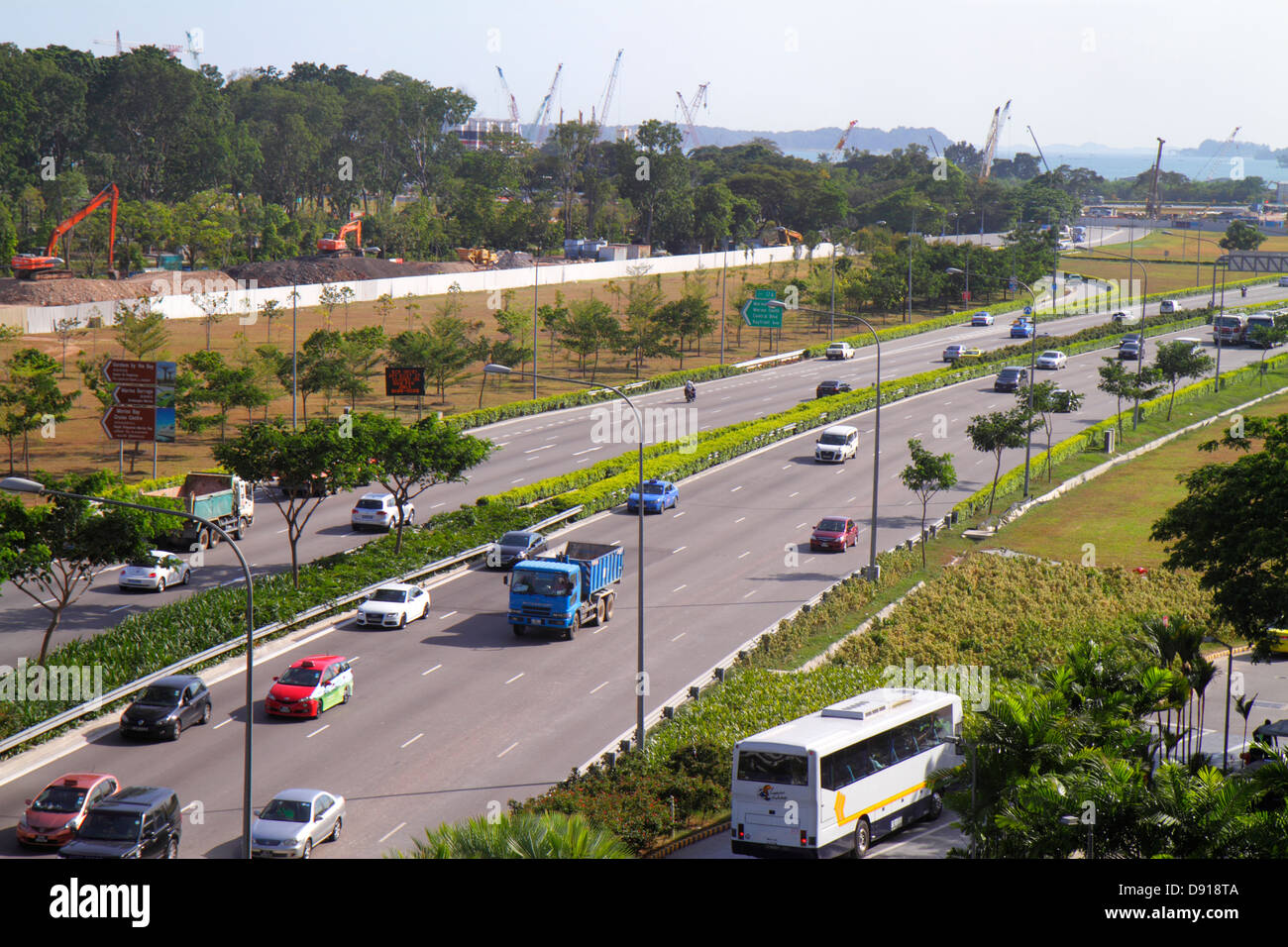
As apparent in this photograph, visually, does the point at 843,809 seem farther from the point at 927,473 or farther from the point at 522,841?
the point at 927,473

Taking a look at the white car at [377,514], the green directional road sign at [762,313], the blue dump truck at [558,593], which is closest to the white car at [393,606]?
the blue dump truck at [558,593]

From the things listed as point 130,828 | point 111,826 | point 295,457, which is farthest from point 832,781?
point 295,457

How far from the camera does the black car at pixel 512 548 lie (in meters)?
47.2

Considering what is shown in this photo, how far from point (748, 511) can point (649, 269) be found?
10199 cm

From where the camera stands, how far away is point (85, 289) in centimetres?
10825

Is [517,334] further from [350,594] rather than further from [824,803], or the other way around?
[824,803]

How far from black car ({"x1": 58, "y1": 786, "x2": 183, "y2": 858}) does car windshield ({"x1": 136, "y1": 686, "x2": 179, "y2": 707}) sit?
6.18 metres

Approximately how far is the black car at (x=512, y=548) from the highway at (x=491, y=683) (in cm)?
89

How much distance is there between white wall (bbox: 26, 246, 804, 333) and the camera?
322 ft

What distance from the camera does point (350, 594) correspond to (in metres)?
41.9

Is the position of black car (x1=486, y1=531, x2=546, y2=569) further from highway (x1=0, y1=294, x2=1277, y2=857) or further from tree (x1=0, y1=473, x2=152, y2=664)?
tree (x1=0, y1=473, x2=152, y2=664)

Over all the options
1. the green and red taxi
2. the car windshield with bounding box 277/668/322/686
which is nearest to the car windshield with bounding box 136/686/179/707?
the green and red taxi

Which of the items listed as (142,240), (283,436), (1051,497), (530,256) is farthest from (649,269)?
(283,436)

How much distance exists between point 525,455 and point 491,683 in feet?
108
